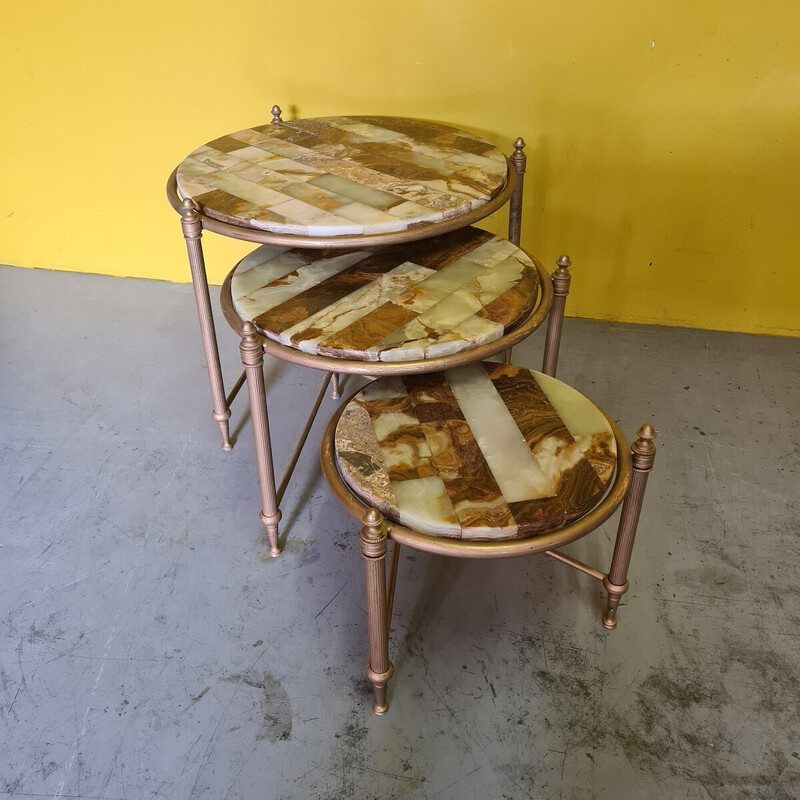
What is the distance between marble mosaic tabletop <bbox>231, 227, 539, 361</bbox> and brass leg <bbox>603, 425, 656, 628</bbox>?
38 cm

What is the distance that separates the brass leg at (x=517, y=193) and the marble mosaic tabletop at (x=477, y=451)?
0.72 m

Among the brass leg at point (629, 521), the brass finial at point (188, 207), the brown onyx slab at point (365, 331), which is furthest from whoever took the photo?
the brass finial at point (188, 207)

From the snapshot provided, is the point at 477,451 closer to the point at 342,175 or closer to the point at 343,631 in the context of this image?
the point at 343,631

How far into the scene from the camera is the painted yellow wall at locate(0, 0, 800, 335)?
2.47 meters

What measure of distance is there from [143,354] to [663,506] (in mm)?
1728

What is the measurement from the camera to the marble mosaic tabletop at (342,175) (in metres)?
1.83

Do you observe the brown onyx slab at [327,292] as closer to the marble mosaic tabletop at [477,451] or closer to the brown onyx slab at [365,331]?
the brown onyx slab at [365,331]

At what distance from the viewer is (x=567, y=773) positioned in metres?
1.56

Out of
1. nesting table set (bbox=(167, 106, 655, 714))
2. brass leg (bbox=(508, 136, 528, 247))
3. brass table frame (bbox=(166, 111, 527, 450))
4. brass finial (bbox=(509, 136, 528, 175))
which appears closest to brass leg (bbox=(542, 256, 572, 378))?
nesting table set (bbox=(167, 106, 655, 714))

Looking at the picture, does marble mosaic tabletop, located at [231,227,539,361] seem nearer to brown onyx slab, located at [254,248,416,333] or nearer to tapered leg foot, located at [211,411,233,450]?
brown onyx slab, located at [254,248,416,333]

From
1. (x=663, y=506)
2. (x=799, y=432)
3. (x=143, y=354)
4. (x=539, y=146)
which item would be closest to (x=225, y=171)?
(x=143, y=354)

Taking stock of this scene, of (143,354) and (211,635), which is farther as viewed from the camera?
(143,354)

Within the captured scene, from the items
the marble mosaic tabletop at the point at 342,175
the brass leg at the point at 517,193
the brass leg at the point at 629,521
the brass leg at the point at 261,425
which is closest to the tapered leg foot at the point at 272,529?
the brass leg at the point at 261,425

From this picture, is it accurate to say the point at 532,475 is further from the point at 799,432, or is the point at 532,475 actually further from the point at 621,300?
the point at 621,300
